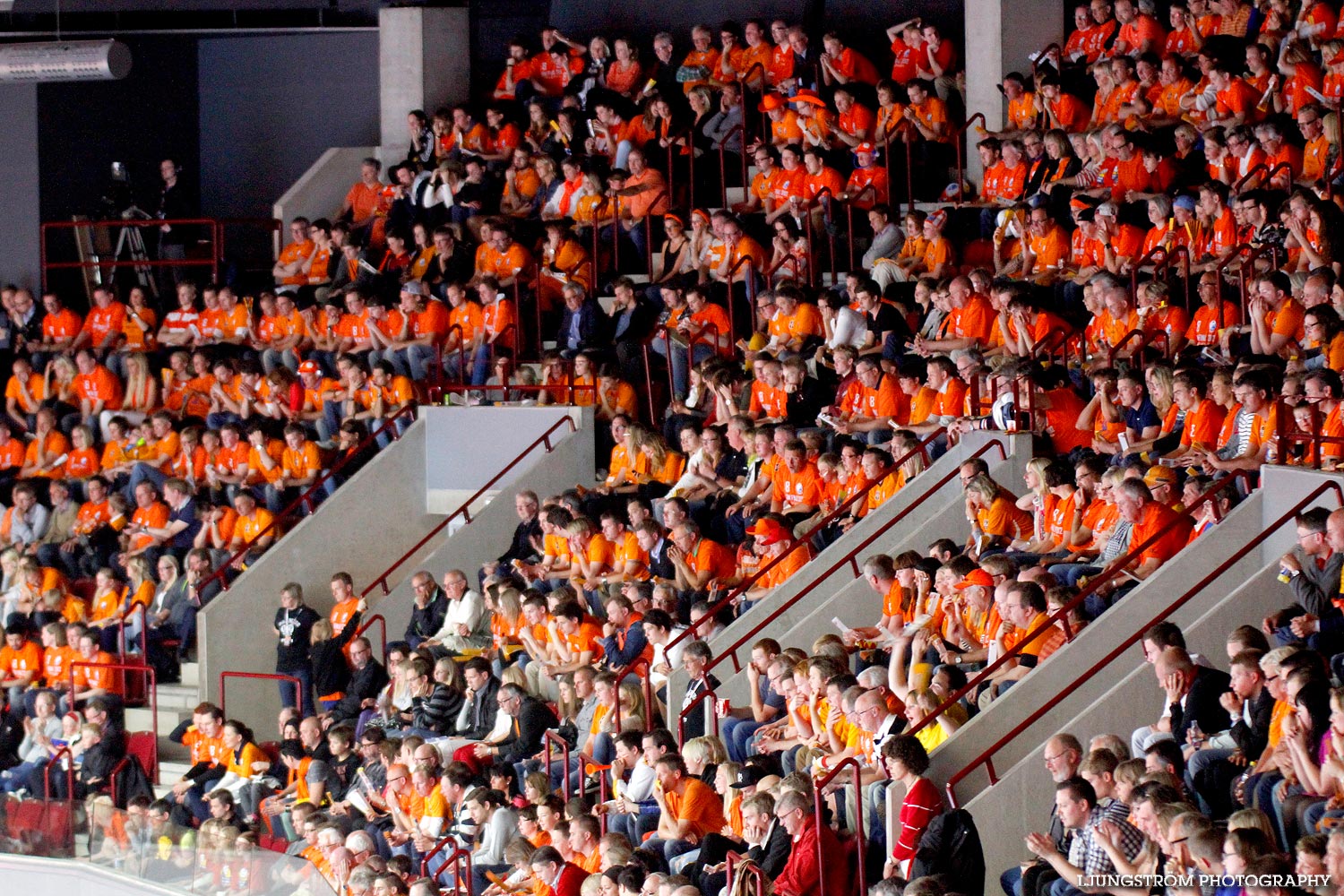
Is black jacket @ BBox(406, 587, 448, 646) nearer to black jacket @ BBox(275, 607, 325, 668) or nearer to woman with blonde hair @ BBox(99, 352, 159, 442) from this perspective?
black jacket @ BBox(275, 607, 325, 668)

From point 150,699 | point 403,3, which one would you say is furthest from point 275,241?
point 150,699

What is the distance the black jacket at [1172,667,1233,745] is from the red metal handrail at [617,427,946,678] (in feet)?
11.1

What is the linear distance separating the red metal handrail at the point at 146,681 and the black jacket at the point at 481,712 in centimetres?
260

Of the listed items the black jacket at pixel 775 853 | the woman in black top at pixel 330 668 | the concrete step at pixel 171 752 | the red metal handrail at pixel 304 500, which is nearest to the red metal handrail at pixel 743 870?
the black jacket at pixel 775 853

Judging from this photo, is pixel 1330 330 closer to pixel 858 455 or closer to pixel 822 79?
pixel 858 455

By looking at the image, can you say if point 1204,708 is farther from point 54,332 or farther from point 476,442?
point 54,332

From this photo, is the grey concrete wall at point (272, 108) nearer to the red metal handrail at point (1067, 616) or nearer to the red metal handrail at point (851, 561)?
the red metal handrail at point (851, 561)

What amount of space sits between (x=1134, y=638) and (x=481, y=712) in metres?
4.31

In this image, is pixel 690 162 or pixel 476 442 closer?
pixel 476 442

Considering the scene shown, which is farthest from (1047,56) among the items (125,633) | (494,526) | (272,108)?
(272,108)

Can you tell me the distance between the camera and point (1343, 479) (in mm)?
9570

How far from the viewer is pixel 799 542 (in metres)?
12.1

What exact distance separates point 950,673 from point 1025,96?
6.71 metres

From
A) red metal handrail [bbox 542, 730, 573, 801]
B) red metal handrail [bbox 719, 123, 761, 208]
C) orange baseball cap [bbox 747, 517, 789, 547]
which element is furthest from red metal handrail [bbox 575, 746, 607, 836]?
red metal handrail [bbox 719, 123, 761, 208]
